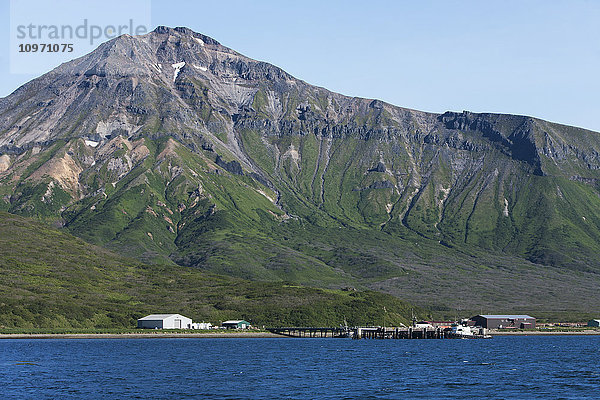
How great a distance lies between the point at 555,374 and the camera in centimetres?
13000

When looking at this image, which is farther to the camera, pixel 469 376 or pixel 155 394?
pixel 469 376

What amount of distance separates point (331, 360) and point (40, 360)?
205ft

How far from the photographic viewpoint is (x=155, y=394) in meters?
102

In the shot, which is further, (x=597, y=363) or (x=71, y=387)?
(x=597, y=363)

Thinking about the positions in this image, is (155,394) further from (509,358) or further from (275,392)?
(509,358)

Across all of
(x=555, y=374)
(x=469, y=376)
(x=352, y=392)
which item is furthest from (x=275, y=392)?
(x=555, y=374)

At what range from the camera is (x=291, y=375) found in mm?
126062

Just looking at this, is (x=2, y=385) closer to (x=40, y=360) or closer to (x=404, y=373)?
(x=40, y=360)

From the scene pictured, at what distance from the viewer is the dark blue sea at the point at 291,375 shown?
102812 millimetres

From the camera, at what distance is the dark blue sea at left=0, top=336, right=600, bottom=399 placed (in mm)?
102812

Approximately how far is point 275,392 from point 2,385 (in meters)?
42.5

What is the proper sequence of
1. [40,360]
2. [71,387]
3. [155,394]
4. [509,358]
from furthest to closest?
[509,358] → [40,360] → [71,387] → [155,394]

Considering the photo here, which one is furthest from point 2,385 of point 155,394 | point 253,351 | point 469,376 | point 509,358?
point 509,358

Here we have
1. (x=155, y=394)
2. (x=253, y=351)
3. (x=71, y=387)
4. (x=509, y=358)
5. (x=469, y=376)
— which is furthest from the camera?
(x=253, y=351)
